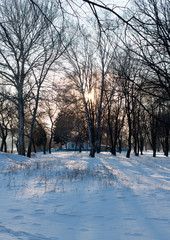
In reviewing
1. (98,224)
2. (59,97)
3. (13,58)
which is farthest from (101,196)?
(13,58)

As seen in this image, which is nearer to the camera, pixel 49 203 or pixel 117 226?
pixel 117 226

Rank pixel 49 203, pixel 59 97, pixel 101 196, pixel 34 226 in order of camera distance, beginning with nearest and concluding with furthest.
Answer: pixel 34 226 < pixel 49 203 < pixel 101 196 < pixel 59 97

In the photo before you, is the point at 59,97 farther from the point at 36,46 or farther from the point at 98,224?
the point at 98,224

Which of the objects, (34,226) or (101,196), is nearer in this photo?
(34,226)

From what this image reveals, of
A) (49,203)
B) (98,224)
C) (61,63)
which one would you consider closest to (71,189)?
(49,203)

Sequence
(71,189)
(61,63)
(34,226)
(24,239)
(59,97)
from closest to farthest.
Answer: (24,239) → (34,226) → (71,189) → (59,97) → (61,63)

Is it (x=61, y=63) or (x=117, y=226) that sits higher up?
(x=61, y=63)

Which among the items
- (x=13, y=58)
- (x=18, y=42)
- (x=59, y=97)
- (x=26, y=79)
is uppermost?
(x=18, y=42)

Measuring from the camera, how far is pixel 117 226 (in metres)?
3.21

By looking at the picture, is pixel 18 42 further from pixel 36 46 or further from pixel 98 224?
pixel 98 224

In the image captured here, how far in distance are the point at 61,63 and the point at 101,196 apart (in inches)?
557

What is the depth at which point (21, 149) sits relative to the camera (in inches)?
664

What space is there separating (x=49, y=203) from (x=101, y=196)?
1.29 meters

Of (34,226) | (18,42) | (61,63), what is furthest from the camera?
(61,63)
